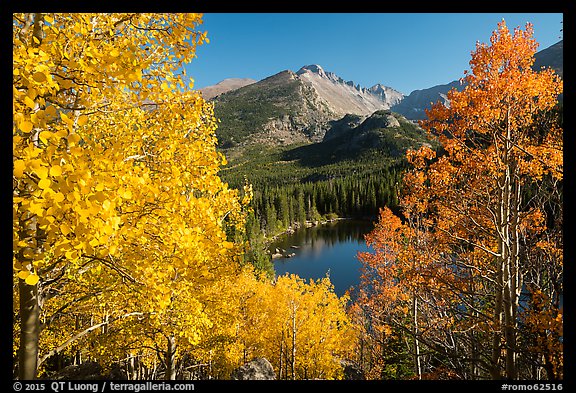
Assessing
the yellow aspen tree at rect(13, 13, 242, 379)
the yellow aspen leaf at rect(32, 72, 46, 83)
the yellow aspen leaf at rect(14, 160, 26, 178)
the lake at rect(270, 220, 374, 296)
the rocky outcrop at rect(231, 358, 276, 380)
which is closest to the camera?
the yellow aspen leaf at rect(14, 160, 26, 178)

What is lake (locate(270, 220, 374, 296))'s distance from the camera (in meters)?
49.3

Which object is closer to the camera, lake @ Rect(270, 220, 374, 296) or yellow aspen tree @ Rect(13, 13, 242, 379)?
yellow aspen tree @ Rect(13, 13, 242, 379)

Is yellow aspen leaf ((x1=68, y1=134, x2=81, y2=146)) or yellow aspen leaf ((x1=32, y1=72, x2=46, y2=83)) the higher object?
yellow aspen leaf ((x1=32, y1=72, x2=46, y2=83))

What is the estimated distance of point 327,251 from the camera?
65875 mm

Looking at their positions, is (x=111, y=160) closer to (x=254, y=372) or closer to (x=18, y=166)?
(x=18, y=166)

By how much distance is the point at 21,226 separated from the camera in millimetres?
3139

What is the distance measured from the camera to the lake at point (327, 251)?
49.3 metres

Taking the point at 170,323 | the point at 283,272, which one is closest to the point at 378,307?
the point at 170,323

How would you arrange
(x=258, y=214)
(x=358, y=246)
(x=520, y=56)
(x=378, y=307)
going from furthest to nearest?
(x=258, y=214), (x=358, y=246), (x=378, y=307), (x=520, y=56)

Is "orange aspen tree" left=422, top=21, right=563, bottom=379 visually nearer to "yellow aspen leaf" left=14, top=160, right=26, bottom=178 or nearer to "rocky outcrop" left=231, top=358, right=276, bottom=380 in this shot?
"yellow aspen leaf" left=14, top=160, right=26, bottom=178

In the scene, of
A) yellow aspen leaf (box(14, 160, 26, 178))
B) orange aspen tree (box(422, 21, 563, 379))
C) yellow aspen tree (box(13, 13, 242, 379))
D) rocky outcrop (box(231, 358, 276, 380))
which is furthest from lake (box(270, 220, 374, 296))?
yellow aspen leaf (box(14, 160, 26, 178))
